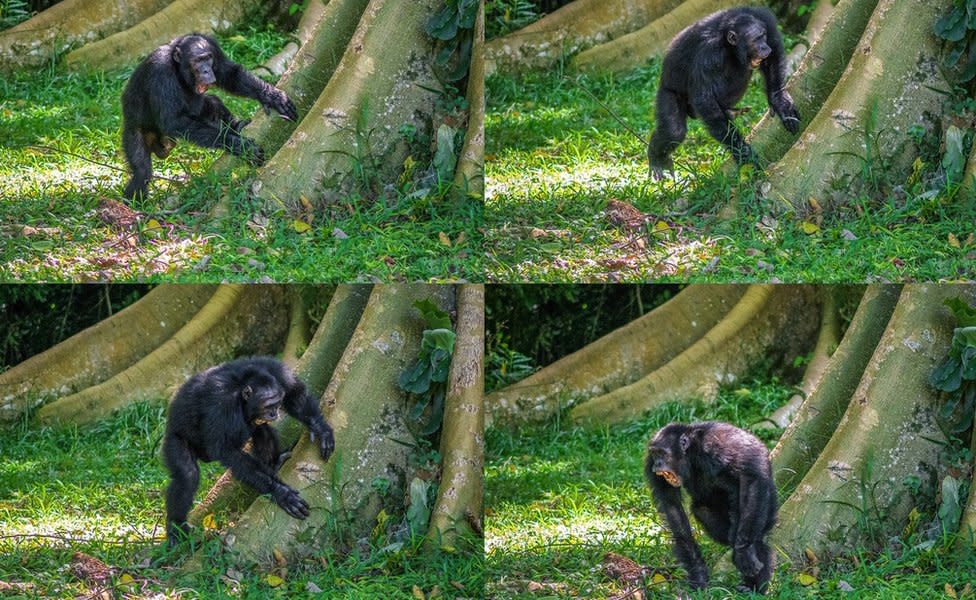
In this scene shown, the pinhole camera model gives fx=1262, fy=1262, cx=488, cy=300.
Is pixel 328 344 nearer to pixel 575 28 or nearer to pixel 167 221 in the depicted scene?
pixel 167 221

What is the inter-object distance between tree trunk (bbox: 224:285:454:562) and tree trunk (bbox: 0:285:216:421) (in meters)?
1.28

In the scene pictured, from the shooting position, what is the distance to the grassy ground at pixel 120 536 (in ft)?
25.7

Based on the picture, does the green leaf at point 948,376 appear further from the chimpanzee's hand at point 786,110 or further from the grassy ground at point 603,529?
the chimpanzee's hand at point 786,110

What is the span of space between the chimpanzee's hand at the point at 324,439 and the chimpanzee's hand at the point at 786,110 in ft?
11.8

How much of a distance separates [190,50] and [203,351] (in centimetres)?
196

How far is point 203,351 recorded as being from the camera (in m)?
8.38

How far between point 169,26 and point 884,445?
545 cm

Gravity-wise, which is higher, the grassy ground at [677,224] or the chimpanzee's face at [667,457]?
the grassy ground at [677,224]

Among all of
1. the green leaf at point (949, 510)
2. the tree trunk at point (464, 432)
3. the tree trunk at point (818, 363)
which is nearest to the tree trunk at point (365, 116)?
the tree trunk at point (464, 432)

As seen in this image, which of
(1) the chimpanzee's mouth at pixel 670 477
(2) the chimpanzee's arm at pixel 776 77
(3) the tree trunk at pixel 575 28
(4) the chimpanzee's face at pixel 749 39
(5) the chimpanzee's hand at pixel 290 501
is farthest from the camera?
(3) the tree trunk at pixel 575 28

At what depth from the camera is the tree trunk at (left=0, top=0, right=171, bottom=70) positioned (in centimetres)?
858

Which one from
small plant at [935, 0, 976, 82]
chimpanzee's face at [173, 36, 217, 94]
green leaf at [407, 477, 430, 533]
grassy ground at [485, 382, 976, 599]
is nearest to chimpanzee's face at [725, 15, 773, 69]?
small plant at [935, 0, 976, 82]

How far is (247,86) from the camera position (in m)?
8.24

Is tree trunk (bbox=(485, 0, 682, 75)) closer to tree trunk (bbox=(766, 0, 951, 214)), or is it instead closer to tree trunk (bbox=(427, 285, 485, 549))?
tree trunk (bbox=(766, 0, 951, 214))
